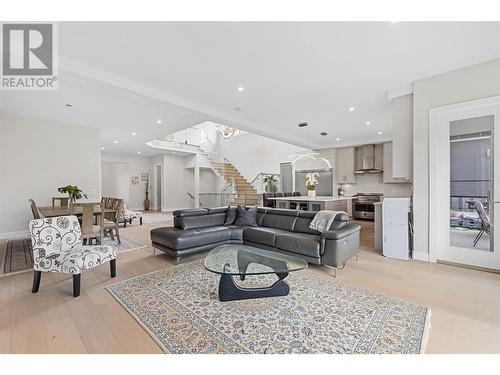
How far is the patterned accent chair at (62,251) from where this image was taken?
2.46m

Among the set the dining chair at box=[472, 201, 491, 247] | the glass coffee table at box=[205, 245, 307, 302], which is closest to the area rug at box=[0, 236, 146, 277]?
the glass coffee table at box=[205, 245, 307, 302]

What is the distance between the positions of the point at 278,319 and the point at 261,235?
1.87 metres

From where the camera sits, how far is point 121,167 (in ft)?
36.1

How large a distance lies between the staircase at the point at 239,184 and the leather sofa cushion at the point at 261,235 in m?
4.69

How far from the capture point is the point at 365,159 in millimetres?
Result: 8031

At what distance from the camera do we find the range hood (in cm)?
791

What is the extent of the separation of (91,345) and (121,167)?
10759 mm

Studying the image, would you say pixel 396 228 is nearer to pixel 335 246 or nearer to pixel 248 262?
pixel 335 246

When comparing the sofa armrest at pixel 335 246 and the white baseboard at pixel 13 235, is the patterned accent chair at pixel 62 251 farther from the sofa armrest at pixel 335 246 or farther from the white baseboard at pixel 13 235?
the white baseboard at pixel 13 235

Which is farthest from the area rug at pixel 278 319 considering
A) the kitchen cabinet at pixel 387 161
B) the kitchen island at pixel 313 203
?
the kitchen cabinet at pixel 387 161

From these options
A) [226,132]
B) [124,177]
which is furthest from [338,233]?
[124,177]

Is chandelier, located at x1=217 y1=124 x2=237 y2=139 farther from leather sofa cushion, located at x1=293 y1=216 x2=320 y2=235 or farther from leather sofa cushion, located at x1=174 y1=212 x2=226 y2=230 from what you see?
leather sofa cushion, located at x1=293 y1=216 x2=320 y2=235
